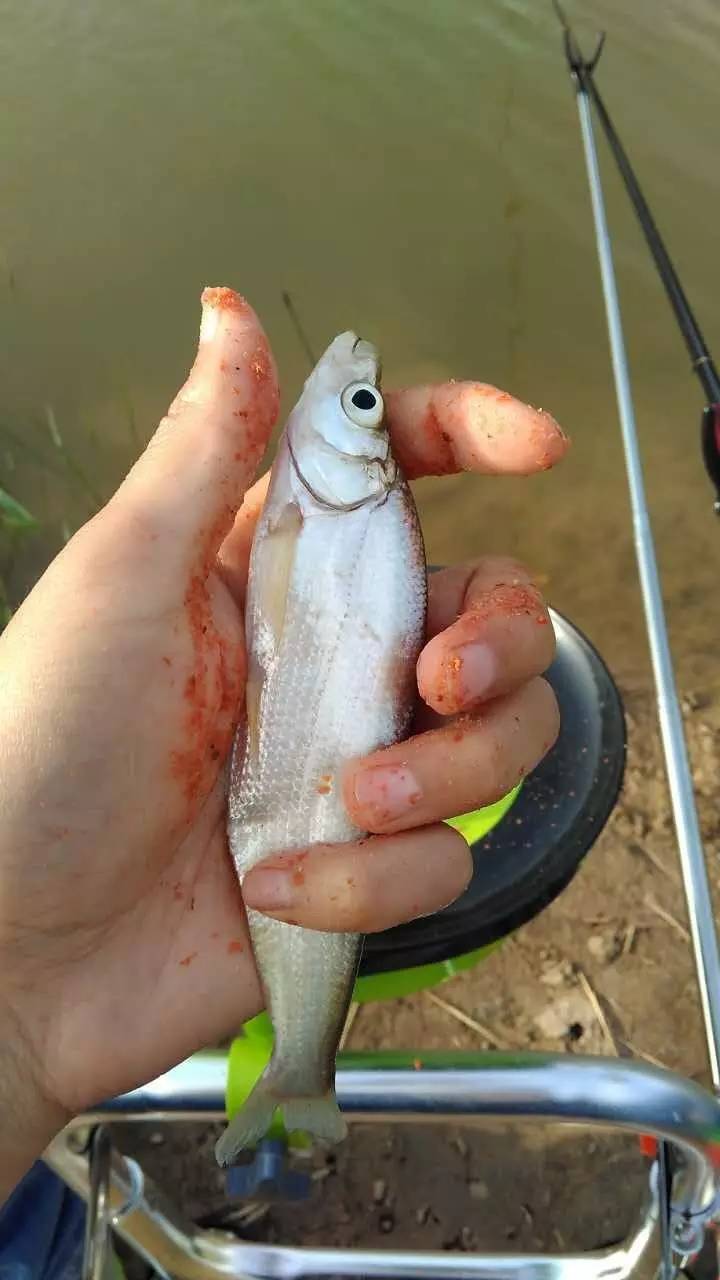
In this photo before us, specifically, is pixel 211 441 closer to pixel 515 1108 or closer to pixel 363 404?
pixel 363 404

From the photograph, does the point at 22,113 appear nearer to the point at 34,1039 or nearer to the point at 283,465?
the point at 283,465

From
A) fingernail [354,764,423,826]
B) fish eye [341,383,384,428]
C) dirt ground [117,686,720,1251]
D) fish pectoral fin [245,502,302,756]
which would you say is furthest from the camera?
dirt ground [117,686,720,1251]

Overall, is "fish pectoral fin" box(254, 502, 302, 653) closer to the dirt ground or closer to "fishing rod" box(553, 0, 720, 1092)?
"fishing rod" box(553, 0, 720, 1092)

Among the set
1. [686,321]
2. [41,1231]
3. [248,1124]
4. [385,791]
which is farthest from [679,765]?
[41,1231]

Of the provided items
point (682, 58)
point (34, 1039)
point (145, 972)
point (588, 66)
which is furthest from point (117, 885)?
point (682, 58)

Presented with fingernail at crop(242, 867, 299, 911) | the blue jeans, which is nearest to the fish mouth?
fingernail at crop(242, 867, 299, 911)

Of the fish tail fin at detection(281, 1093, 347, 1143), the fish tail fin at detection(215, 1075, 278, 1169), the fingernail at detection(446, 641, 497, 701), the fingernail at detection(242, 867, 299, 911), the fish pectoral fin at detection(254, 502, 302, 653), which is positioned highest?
the fingernail at detection(446, 641, 497, 701)

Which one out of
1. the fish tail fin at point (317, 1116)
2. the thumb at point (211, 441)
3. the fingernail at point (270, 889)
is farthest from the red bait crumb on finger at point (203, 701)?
the fish tail fin at point (317, 1116)
